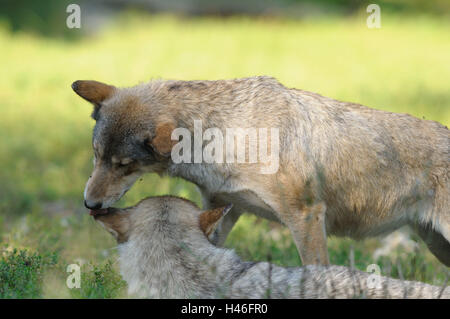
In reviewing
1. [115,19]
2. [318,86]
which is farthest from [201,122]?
[115,19]

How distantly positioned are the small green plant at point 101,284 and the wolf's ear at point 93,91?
1.45 metres

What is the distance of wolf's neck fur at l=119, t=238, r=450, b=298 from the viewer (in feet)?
14.5

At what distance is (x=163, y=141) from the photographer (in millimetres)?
5348

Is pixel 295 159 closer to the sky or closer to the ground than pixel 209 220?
closer to the sky

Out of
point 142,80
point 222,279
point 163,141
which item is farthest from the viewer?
point 142,80

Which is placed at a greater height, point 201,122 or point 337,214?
point 201,122

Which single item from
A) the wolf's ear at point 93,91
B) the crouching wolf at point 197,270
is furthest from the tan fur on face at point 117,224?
the wolf's ear at point 93,91

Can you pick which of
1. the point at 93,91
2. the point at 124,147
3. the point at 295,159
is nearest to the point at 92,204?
the point at 124,147

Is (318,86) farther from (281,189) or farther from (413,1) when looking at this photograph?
(413,1)

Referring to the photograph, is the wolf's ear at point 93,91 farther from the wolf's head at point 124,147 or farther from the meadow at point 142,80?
the meadow at point 142,80

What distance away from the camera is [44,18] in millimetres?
20250

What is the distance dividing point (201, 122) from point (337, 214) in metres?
1.47

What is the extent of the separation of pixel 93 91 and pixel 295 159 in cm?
184

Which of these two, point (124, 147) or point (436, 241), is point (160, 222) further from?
point (436, 241)
